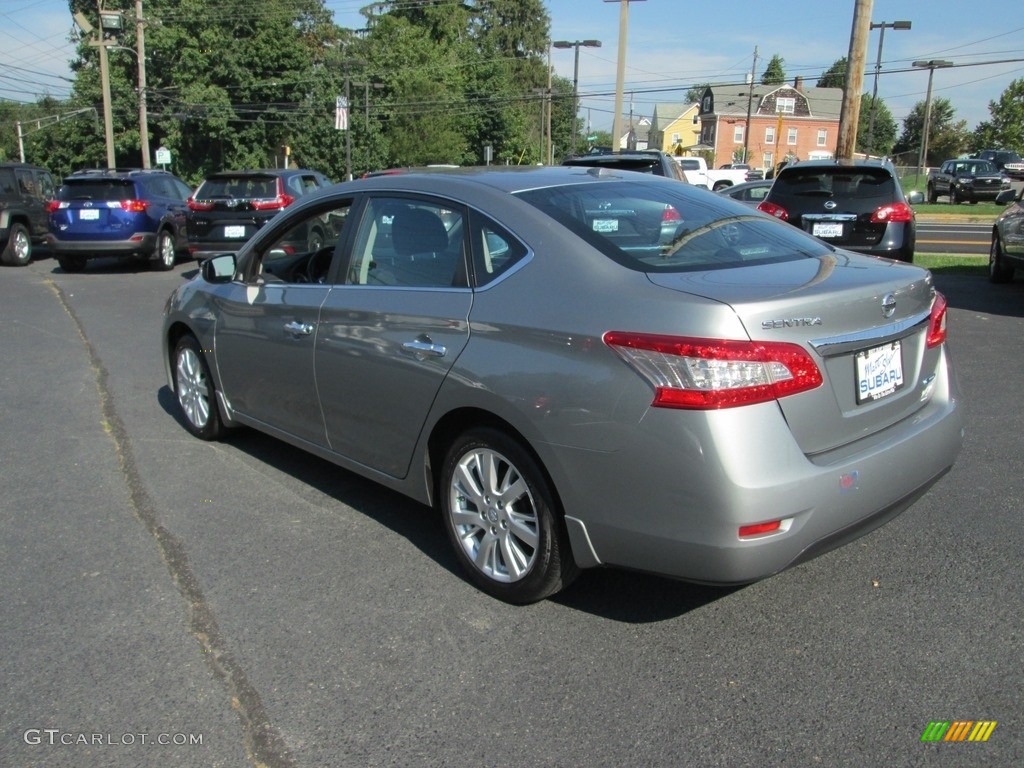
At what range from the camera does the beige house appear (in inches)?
4314

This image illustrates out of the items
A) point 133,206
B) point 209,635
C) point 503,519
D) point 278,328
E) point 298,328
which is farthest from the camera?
point 133,206

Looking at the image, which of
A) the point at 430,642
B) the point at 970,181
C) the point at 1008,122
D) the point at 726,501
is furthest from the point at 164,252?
the point at 1008,122

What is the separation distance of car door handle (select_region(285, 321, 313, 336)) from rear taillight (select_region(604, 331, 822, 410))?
80.3 inches

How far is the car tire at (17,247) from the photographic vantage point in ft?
56.0

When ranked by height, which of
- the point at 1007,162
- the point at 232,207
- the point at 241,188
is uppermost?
the point at 1007,162

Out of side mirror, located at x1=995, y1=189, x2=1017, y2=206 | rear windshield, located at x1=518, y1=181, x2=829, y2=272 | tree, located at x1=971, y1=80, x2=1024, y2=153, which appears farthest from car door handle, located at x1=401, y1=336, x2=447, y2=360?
tree, located at x1=971, y1=80, x2=1024, y2=153

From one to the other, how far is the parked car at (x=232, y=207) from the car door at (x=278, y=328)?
937 cm

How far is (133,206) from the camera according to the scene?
51.5 feet

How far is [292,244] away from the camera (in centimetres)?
528

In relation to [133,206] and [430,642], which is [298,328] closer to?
[430,642]

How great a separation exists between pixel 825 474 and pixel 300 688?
6.18ft

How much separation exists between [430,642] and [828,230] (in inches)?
327

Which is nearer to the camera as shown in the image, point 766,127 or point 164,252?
point 164,252

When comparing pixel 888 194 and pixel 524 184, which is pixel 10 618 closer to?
pixel 524 184
